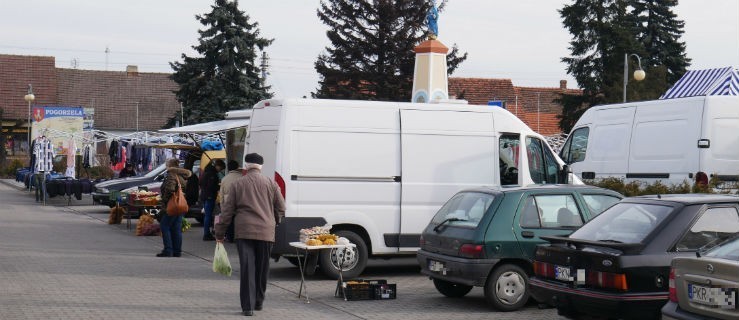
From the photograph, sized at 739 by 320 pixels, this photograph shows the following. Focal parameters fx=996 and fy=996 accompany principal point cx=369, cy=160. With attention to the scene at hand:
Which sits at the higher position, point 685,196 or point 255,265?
point 685,196

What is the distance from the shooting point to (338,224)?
14.6 m

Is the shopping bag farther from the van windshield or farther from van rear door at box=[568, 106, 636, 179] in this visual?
van rear door at box=[568, 106, 636, 179]

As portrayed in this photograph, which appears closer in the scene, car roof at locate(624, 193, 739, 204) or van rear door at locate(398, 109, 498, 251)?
car roof at locate(624, 193, 739, 204)

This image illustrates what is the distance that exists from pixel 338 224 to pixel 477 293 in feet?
7.84

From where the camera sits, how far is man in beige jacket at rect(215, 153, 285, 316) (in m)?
11.2

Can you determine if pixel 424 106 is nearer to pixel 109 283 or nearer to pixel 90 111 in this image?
pixel 109 283

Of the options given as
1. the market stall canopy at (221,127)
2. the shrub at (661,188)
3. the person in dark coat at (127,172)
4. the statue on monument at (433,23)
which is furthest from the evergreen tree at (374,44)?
the shrub at (661,188)

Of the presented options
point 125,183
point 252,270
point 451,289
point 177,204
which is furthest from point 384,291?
point 125,183

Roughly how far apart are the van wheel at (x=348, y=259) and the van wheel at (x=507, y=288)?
3.23 metres

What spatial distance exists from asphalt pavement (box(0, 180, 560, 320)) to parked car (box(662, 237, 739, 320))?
11.8 ft

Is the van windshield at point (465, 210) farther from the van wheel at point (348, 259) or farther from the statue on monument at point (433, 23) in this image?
the statue on monument at point (433, 23)

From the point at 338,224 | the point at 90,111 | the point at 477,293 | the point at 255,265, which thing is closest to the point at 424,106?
the point at 338,224

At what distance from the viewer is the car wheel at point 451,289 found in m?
12.8

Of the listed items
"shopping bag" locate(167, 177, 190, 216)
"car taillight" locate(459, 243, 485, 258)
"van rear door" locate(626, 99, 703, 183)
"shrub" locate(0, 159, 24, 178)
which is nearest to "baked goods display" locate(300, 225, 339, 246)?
"car taillight" locate(459, 243, 485, 258)
